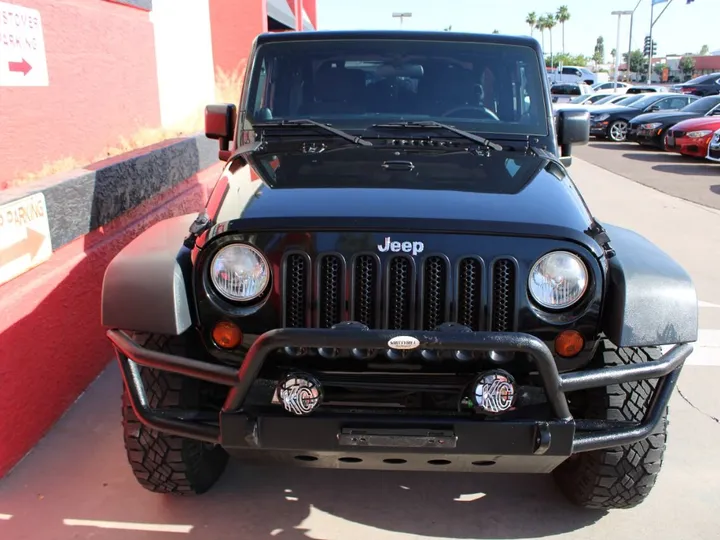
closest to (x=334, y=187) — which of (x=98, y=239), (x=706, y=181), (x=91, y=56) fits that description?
(x=98, y=239)

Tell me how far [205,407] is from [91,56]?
3928mm

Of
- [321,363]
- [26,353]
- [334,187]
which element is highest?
[334,187]

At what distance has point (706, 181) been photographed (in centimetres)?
1227

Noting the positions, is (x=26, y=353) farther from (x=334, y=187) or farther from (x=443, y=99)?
(x=443, y=99)

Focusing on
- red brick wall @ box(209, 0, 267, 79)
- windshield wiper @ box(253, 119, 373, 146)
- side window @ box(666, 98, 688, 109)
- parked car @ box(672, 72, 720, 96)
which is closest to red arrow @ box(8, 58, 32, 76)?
windshield wiper @ box(253, 119, 373, 146)

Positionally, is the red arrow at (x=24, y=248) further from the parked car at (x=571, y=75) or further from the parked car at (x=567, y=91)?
the parked car at (x=571, y=75)

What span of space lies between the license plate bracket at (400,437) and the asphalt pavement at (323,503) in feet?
2.49

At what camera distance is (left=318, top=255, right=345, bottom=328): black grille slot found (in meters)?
2.45

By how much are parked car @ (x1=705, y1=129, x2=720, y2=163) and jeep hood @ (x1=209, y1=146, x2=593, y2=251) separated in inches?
472

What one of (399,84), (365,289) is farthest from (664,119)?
(365,289)

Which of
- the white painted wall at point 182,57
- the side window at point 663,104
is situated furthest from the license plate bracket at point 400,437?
the side window at point 663,104

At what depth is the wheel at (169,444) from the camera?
2.60 metres

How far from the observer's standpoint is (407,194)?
270 cm

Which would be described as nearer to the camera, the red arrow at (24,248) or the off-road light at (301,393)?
the off-road light at (301,393)
